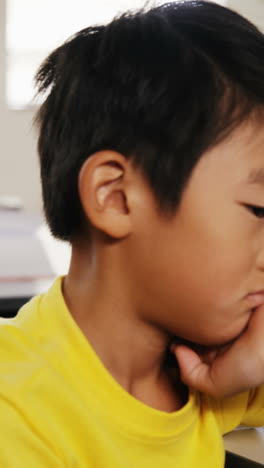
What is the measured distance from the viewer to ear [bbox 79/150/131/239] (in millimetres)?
715

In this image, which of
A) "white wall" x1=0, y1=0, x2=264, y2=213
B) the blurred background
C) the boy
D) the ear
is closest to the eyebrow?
the boy

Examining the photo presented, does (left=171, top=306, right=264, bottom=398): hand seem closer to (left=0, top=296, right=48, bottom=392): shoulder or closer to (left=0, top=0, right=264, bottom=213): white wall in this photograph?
(left=0, top=296, right=48, bottom=392): shoulder

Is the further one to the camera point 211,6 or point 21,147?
point 21,147

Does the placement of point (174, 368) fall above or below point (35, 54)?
above

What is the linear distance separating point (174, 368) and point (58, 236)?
9.7 inches

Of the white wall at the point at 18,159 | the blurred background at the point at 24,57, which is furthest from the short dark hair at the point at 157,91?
the white wall at the point at 18,159

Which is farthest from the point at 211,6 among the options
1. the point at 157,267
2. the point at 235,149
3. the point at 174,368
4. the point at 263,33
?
the point at 174,368

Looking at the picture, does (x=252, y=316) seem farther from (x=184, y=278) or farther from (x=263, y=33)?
(x=263, y=33)

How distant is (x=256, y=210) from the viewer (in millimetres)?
731

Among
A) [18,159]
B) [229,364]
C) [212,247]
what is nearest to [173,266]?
[212,247]

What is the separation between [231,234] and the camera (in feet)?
2.36

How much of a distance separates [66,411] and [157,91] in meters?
0.33

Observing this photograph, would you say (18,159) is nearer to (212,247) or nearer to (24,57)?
(24,57)

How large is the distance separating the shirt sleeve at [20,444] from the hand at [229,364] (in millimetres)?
232
